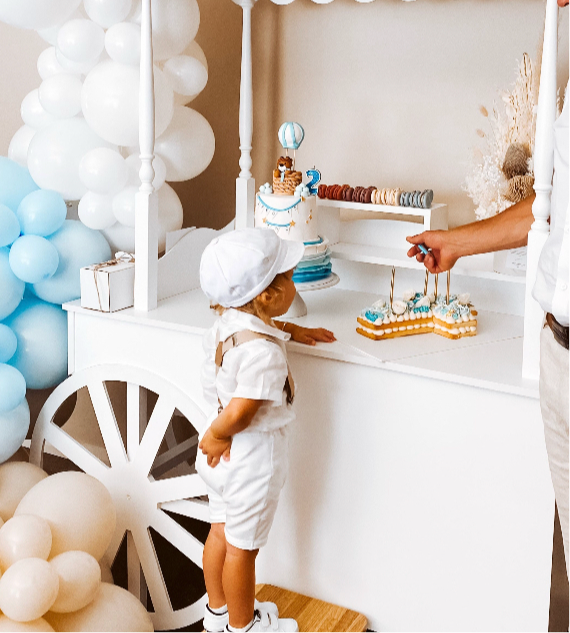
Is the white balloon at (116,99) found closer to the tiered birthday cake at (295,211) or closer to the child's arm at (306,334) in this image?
the tiered birthday cake at (295,211)

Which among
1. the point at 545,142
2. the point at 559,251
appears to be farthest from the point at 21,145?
the point at 559,251

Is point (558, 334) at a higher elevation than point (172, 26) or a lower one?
lower

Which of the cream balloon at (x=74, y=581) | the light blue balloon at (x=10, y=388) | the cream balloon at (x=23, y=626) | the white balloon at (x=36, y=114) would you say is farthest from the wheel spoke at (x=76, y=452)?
the white balloon at (x=36, y=114)

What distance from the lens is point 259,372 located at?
1503mm

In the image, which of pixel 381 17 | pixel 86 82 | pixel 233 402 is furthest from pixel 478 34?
pixel 233 402

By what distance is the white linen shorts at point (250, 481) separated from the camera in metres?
1.57

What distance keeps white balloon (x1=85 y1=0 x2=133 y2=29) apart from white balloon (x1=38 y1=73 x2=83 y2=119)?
16cm

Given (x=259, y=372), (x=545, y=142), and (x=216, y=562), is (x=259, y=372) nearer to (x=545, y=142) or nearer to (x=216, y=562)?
(x=216, y=562)

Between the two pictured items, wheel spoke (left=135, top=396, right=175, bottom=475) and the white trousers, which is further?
wheel spoke (left=135, top=396, right=175, bottom=475)

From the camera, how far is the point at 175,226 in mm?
2158

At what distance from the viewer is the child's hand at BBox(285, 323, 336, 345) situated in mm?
1688

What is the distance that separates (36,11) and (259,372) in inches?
39.3

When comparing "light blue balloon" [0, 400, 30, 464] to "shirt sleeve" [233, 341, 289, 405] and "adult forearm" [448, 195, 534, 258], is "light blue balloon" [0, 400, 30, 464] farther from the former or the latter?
"adult forearm" [448, 195, 534, 258]

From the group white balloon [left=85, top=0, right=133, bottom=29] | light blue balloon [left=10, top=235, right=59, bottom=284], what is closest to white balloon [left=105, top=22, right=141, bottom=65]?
white balloon [left=85, top=0, right=133, bottom=29]
